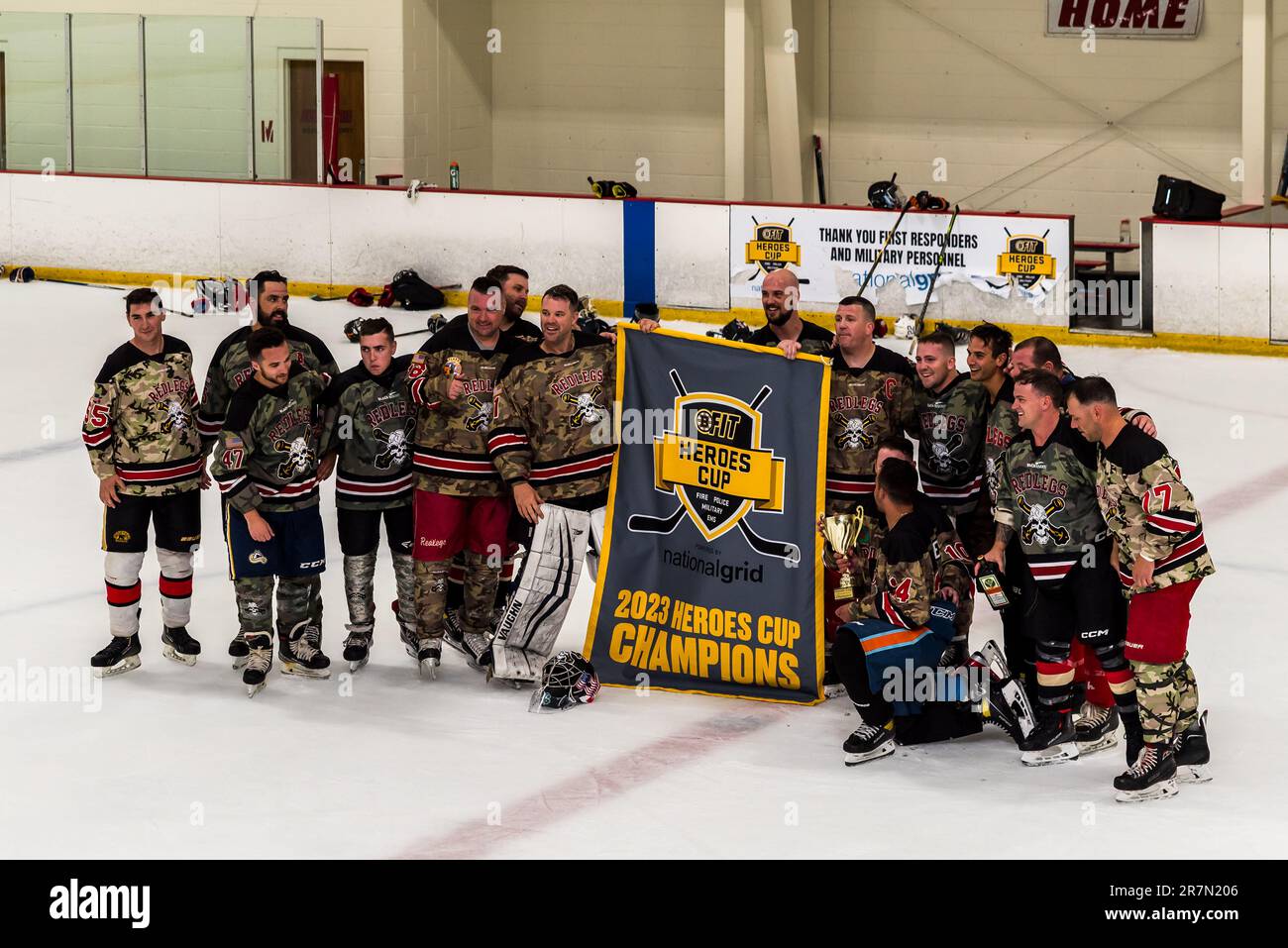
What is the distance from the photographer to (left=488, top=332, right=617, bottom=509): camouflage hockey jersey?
7.08 m

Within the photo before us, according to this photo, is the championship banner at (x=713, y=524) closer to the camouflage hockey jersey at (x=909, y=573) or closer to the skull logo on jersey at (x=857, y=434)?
the skull logo on jersey at (x=857, y=434)

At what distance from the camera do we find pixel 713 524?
23.4 feet

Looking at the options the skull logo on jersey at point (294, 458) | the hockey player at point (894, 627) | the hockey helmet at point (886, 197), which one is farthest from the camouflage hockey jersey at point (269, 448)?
the hockey helmet at point (886, 197)

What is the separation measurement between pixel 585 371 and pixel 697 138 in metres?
14.2

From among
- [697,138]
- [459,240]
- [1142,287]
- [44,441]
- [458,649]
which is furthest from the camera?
[697,138]

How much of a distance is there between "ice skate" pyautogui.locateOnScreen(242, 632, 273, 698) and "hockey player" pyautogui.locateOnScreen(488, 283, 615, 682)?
0.89 metres

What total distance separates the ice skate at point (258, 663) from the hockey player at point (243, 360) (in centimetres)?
13

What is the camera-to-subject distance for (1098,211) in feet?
63.4

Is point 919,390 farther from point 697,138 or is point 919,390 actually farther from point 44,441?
point 697,138

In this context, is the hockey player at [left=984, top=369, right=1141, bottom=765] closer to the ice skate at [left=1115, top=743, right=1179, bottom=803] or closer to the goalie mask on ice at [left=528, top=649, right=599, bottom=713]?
the ice skate at [left=1115, top=743, right=1179, bottom=803]

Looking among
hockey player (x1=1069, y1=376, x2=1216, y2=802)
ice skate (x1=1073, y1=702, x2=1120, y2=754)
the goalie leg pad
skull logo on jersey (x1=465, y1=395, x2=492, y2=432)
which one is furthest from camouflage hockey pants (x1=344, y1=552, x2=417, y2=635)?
hockey player (x1=1069, y1=376, x2=1216, y2=802)

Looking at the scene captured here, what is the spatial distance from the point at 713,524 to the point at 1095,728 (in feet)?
5.26

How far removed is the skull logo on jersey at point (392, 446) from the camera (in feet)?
23.9

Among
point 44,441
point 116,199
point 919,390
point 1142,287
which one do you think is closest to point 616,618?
point 919,390
